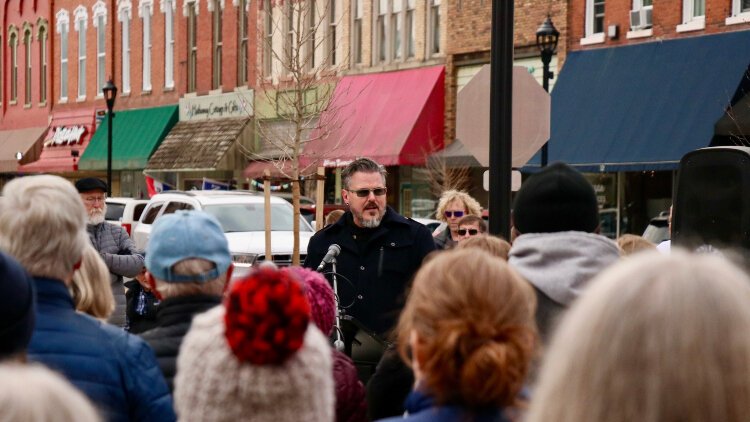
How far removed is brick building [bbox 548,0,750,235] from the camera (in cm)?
2081

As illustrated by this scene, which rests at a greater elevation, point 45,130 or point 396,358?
point 45,130

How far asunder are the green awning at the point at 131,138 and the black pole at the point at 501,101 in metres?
30.8

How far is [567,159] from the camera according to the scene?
22828 mm

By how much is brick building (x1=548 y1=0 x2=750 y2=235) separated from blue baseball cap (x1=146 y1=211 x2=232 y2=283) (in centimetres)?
1674

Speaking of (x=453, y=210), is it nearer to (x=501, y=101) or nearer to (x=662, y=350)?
(x=501, y=101)

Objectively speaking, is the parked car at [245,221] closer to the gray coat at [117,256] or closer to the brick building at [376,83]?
the gray coat at [117,256]

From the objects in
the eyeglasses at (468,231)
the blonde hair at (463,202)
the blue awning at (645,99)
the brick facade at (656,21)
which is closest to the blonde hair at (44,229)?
the eyeglasses at (468,231)

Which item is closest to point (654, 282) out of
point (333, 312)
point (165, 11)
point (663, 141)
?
point (333, 312)

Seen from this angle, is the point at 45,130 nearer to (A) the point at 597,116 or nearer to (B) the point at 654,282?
(A) the point at 597,116

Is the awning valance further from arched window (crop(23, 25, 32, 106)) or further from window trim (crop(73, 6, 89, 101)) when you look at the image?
arched window (crop(23, 25, 32, 106))

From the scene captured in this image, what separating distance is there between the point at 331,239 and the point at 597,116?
16332 mm

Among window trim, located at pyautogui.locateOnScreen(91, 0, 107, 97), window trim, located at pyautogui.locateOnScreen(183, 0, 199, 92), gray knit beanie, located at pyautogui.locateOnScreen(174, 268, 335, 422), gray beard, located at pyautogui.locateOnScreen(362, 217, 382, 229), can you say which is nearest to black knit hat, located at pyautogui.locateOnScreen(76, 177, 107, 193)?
gray beard, located at pyautogui.locateOnScreen(362, 217, 382, 229)

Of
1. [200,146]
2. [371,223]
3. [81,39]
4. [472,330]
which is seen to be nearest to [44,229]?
[472,330]

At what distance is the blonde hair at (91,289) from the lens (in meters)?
4.34
